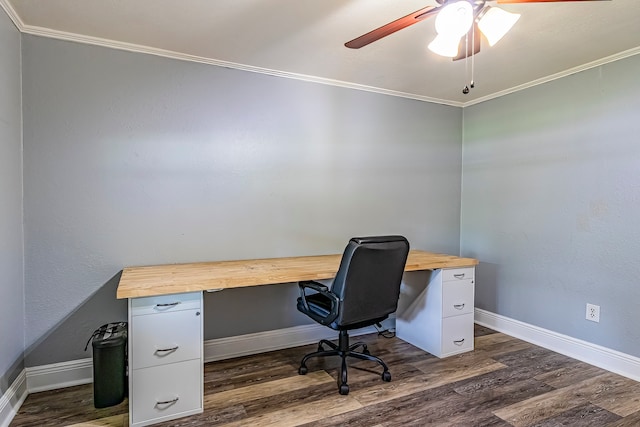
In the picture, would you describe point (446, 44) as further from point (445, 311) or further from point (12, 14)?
point (12, 14)

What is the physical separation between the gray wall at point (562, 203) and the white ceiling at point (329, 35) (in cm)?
31

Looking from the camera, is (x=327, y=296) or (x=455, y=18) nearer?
(x=455, y=18)

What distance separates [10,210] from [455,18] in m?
2.50

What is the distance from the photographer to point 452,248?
149 inches

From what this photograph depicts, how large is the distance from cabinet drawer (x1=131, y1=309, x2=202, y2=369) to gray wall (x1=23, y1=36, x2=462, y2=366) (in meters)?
0.72

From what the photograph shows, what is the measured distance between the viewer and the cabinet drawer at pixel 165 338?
6.14 feet

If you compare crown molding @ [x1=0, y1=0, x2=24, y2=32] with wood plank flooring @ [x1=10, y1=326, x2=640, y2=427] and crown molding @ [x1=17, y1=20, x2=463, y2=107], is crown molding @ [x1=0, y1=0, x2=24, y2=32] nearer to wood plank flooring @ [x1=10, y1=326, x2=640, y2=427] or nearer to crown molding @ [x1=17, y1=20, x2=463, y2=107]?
crown molding @ [x1=17, y1=20, x2=463, y2=107]

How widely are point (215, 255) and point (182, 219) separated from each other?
14.2 inches

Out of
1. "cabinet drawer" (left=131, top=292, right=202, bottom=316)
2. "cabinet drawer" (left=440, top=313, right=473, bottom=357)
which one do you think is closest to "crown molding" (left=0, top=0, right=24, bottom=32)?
"cabinet drawer" (left=131, top=292, right=202, bottom=316)

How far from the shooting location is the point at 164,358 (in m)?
1.93

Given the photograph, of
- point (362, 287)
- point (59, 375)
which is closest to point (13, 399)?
point (59, 375)

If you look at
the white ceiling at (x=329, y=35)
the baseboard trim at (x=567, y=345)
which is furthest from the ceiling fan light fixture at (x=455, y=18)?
the baseboard trim at (x=567, y=345)

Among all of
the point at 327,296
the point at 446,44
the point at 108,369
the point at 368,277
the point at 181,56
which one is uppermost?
the point at 181,56

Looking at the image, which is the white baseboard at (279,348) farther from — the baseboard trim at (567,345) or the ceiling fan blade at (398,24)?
the ceiling fan blade at (398,24)
